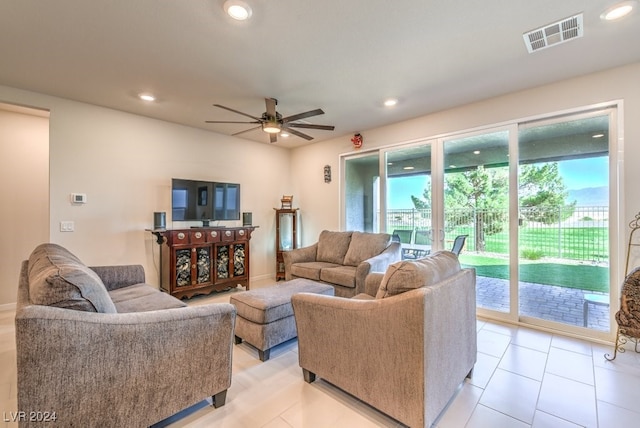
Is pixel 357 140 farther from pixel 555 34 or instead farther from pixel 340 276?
pixel 555 34

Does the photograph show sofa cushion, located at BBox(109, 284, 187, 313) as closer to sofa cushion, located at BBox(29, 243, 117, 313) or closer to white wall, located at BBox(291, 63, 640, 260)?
sofa cushion, located at BBox(29, 243, 117, 313)

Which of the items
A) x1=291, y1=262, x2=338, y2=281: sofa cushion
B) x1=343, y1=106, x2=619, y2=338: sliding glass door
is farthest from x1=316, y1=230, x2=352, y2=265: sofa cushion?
x1=343, y1=106, x2=619, y2=338: sliding glass door

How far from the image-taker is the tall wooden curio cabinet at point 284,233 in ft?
17.1

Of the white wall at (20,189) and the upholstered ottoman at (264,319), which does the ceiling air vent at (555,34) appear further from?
the white wall at (20,189)

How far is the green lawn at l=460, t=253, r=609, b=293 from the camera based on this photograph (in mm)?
2877

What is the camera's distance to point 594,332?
2787 mm

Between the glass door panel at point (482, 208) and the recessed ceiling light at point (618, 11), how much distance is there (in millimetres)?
1414

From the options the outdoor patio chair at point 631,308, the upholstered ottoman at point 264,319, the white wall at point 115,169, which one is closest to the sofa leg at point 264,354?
the upholstered ottoman at point 264,319

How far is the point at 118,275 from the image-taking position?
289 cm

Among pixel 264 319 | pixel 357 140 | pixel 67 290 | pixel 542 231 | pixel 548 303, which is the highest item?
pixel 357 140

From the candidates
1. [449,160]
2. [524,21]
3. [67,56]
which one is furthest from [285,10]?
[449,160]

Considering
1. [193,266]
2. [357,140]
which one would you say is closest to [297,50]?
[357,140]

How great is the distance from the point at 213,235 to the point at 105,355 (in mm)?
2876

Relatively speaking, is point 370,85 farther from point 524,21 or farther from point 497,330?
point 497,330
